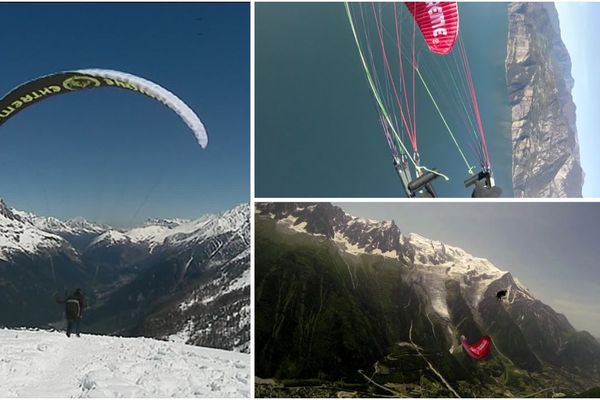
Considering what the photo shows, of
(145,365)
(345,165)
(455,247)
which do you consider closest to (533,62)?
(345,165)

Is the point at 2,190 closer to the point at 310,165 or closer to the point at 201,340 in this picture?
the point at 201,340

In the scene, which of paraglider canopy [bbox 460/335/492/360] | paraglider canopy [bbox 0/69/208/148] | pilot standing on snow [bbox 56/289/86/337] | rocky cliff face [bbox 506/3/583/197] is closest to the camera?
paraglider canopy [bbox 0/69/208/148]

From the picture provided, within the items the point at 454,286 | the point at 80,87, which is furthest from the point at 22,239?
the point at 454,286

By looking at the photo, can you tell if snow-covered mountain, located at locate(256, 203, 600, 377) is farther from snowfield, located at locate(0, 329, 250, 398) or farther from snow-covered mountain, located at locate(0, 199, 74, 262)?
snow-covered mountain, located at locate(0, 199, 74, 262)

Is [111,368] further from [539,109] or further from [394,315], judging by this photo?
[539,109]

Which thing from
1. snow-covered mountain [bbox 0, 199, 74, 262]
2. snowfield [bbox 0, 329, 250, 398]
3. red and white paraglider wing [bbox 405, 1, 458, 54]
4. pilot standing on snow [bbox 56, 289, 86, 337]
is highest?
red and white paraglider wing [bbox 405, 1, 458, 54]

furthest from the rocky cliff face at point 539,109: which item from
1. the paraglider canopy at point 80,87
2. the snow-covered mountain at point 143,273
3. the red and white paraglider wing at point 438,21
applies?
the paraglider canopy at point 80,87

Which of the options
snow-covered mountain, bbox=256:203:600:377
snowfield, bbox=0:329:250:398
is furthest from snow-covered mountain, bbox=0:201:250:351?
snow-covered mountain, bbox=256:203:600:377
